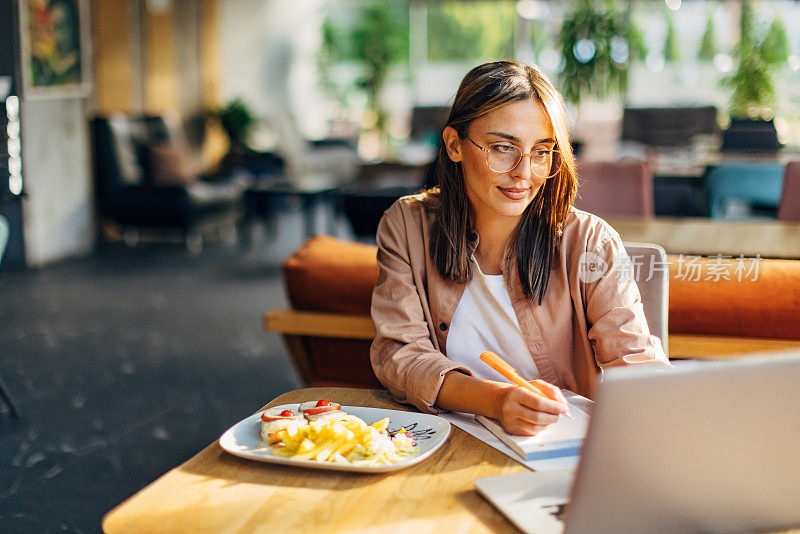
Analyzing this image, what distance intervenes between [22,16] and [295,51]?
19.0 ft

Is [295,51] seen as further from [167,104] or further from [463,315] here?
[463,315]

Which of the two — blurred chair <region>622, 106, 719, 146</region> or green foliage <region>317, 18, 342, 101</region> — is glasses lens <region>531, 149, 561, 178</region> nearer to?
blurred chair <region>622, 106, 719, 146</region>

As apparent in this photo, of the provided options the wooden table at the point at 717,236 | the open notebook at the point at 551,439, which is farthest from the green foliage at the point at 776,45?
the open notebook at the point at 551,439

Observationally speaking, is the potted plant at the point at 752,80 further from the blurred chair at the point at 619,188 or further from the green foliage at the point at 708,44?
the blurred chair at the point at 619,188

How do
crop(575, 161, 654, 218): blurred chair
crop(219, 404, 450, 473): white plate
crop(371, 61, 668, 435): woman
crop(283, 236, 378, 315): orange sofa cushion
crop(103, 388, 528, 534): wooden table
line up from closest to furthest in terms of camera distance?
crop(103, 388, 528, 534): wooden table → crop(219, 404, 450, 473): white plate → crop(371, 61, 668, 435): woman → crop(283, 236, 378, 315): orange sofa cushion → crop(575, 161, 654, 218): blurred chair

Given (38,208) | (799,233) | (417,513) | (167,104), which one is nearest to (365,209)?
(38,208)

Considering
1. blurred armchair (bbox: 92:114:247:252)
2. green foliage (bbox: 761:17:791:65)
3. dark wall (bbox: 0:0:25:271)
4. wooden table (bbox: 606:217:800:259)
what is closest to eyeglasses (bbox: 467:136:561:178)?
wooden table (bbox: 606:217:800:259)

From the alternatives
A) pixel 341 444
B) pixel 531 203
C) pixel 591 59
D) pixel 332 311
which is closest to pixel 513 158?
pixel 531 203

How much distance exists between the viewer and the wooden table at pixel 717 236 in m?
2.87

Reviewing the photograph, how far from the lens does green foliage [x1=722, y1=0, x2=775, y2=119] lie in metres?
8.78

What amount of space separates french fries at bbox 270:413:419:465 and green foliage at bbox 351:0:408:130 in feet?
32.8

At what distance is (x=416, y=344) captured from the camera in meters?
1.67

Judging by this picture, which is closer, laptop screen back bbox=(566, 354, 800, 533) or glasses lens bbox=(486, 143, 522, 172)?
laptop screen back bbox=(566, 354, 800, 533)

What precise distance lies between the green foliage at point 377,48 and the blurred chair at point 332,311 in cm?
863
